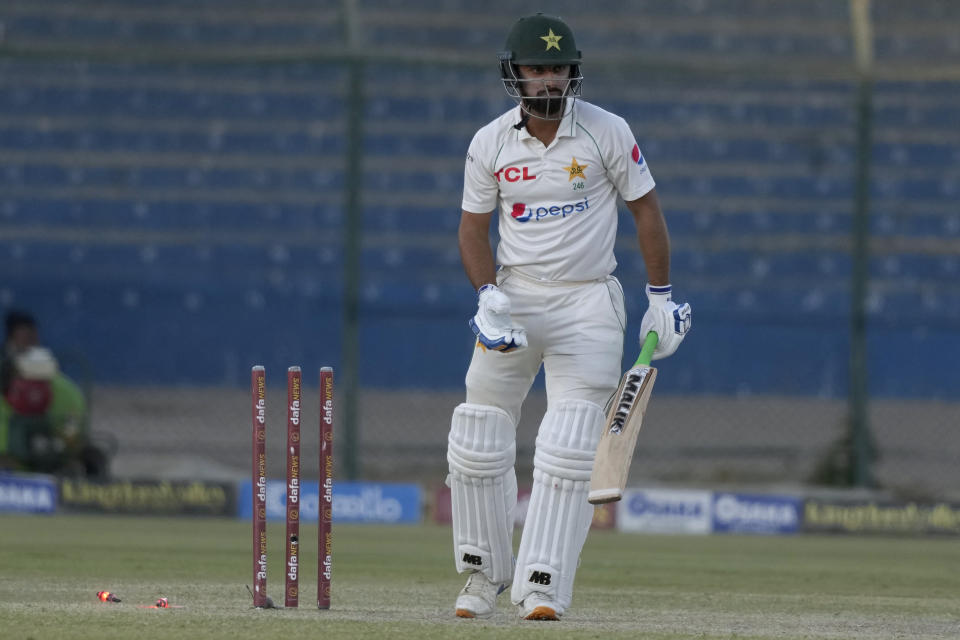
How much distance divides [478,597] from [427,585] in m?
1.18

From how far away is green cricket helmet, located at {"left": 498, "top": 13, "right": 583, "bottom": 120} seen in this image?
4.70m

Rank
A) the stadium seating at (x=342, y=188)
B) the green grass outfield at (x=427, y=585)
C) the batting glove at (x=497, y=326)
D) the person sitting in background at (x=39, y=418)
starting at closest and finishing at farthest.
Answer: the green grass outfield at (x=427, y=585) → the batting glove at (x=497, y=326) → the person sitting in background at (x=39, y=418) → the stadium seating at (x=342, y=188)

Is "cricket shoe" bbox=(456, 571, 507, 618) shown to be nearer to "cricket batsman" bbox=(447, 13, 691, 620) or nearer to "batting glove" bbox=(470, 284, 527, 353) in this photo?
"cricket batsman" bbox=(447, 13, 691, 620)

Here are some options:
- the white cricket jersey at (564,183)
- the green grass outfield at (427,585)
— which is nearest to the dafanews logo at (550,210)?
the white cricket jersey at (564,183)

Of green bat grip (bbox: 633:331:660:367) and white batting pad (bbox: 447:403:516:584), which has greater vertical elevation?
green bat grip (bbox: 633:331:660:367)

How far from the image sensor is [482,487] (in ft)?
15.7

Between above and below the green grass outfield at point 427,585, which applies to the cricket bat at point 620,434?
above

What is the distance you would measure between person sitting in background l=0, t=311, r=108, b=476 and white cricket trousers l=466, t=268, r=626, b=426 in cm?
584

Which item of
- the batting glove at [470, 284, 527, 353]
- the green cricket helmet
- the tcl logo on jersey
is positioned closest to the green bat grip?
the batting glove at [470, 284, 527, 353]

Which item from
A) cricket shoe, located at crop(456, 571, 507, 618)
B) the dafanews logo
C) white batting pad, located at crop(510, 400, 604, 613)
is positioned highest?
the dafanews logo

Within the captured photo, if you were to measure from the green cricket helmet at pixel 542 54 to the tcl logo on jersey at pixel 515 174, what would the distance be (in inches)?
6.5

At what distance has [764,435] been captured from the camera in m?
10.8

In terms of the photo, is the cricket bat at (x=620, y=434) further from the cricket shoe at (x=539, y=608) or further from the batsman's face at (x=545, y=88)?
the batsman's face at (x=545, y=88)

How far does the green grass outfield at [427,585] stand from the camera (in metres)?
4.21
